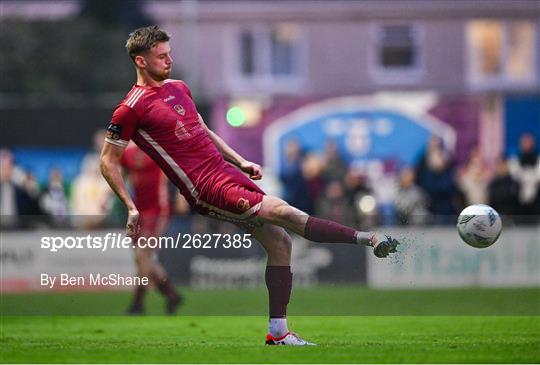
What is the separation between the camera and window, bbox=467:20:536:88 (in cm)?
5075

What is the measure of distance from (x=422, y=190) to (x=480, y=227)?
11.9 m

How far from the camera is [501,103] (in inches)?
1233

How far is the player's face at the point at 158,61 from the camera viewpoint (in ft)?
37.5

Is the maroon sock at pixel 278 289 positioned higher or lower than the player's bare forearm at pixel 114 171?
lower

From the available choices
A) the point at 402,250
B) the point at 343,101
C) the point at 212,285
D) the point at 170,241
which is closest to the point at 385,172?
the point at 343,101

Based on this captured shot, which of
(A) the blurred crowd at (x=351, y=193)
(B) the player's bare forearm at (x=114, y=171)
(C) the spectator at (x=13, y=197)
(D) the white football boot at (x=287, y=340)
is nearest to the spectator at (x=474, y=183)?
(A) the blurred crowd at (x=351, y=193)

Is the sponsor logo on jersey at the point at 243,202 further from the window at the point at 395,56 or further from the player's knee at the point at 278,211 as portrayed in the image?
the window at the point at 395,56

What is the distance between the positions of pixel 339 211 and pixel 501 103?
363 inches

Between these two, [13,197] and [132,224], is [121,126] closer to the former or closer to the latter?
[132,224]

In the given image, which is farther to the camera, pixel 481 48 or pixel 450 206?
pixel 481 48

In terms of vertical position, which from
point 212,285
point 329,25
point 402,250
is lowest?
point 212,285

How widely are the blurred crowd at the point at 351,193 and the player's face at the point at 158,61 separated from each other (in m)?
10.8

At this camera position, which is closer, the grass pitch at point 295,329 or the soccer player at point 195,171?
the grass pitch at point 295,329

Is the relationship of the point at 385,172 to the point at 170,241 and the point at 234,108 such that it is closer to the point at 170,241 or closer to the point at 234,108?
the point at 234,108
